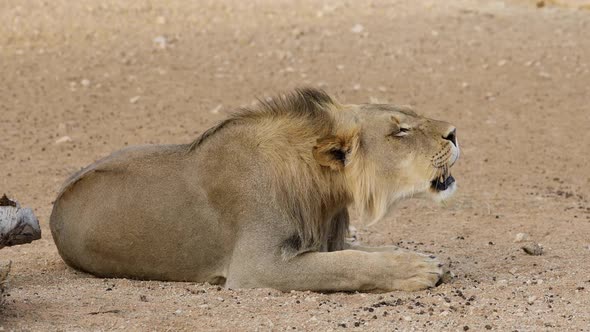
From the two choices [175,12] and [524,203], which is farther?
[175,12]

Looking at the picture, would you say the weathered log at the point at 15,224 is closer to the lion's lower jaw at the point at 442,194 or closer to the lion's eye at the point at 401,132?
the lion's eye at the point at 401,132

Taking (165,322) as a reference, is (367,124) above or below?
above

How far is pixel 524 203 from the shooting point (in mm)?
8383

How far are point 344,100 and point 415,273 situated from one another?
576 cm

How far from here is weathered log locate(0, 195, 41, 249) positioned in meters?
5.50

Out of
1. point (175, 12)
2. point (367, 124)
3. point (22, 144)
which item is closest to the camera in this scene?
point (367, 124)

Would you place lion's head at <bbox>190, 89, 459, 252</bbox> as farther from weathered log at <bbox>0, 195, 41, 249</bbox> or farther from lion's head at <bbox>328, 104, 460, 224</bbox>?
weathered log at <bbox>0, 195, 41, 249</bbox>

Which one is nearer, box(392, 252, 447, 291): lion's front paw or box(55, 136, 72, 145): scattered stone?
box(392, 252, 447, 291): lion's front paw

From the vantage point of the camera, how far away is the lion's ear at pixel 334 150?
5.82 meters

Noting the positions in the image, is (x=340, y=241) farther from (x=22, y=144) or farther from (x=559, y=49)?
(x=559, y=49)

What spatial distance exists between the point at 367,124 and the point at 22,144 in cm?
495

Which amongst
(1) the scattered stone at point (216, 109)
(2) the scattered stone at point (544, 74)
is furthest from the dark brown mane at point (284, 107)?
(2) the scattered stone at point (544, 74)

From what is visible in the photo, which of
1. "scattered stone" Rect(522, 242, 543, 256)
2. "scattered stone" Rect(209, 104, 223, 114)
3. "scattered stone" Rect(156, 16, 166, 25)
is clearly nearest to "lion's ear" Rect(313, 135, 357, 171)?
"scattered stone" Rect(522, 242, 543, 256)

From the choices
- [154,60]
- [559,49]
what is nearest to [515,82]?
[559,49]
